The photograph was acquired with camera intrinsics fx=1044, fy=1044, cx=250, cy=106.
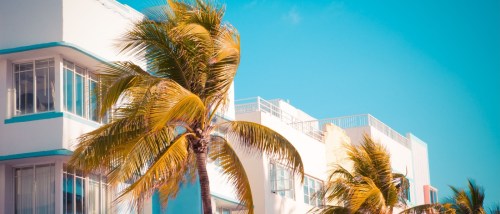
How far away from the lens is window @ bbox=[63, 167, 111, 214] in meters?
28.8

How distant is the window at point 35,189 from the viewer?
28656 millimetres

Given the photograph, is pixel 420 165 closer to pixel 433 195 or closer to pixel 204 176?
pixel 433 195

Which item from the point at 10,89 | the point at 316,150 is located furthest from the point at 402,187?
the point at 10,89

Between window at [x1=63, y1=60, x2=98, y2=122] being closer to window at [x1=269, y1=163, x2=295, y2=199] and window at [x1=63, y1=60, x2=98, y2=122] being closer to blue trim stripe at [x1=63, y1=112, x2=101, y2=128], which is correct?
blue trim stripe at [x1=63, y1=112, x2=101, y2=128]

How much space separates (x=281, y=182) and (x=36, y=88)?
13755 mm

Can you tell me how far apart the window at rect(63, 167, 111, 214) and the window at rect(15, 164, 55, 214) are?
0.40 meters

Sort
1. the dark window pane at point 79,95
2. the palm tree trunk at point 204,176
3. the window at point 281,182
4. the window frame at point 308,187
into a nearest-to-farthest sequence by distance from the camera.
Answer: the palm tree trunk at point 204,176
the dark window pane at point 79,95
the window at point 281,182
the window frame at point 308,187

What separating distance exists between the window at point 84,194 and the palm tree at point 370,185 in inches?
326

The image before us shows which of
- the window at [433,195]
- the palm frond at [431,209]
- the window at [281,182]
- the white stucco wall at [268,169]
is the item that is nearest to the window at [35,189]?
the white stucco wall at [268,169]

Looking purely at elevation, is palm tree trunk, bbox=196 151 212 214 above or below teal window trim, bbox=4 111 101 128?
below

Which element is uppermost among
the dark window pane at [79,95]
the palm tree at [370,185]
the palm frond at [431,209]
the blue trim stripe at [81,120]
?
the dark window pane at [79,95]

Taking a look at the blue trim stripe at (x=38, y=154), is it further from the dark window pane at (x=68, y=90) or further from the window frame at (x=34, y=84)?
the dark window pane at (x=68, y=90)

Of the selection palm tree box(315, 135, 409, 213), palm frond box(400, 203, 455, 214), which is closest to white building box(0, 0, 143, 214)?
palm tree box(315, 135, 409, 213)

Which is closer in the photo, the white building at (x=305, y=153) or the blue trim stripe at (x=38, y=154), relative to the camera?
the blue trim stripe at (x=38, y=154)
